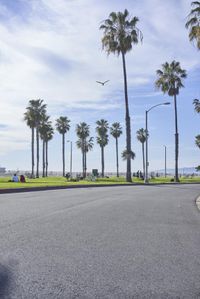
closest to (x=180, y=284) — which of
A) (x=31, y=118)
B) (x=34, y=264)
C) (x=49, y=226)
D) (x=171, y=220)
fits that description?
(x=34, y=264)

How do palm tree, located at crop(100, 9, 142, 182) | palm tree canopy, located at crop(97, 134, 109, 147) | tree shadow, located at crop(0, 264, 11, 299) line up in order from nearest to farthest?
tree shadow, located at crop(0, 264, 11, 299) < palm tree, located at crop(100, 9, 142, 182) < palm tree canopy, located at crop(97, 134, 109, 147)

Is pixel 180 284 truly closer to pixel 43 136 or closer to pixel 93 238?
pixel 93 238

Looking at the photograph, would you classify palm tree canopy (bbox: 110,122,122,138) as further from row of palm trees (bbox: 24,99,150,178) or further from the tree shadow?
the tree shadow

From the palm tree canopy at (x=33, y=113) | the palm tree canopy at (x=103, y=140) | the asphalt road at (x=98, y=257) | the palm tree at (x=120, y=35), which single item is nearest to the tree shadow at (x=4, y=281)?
the asphalt road at (x=98, y=257)

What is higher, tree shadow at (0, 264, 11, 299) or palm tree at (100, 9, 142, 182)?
palm tree at (100, 9, 142, 182)

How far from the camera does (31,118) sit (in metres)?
92.4

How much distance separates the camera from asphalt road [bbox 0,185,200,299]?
6.16 metres

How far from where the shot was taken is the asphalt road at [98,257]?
242 inches

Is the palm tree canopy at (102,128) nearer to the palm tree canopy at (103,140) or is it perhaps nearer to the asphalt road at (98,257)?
the palm tree canopy at (103,140)

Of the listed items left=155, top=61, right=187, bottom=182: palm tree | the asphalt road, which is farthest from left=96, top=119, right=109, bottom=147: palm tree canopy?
the asphalt road

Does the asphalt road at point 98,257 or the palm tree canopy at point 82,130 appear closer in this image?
the asphalt road at point 98,257

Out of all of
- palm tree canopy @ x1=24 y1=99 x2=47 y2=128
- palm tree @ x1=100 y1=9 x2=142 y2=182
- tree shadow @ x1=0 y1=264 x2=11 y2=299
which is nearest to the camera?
tree shadow @ x1=0 y1=264 x2=11 y2=299

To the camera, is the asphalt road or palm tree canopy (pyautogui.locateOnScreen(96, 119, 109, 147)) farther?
palm tree canopy (pyautogui.locateOnScreen(96, 119, 109, 147))

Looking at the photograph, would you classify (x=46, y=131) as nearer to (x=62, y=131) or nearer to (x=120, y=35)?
(x=62, y=131)
